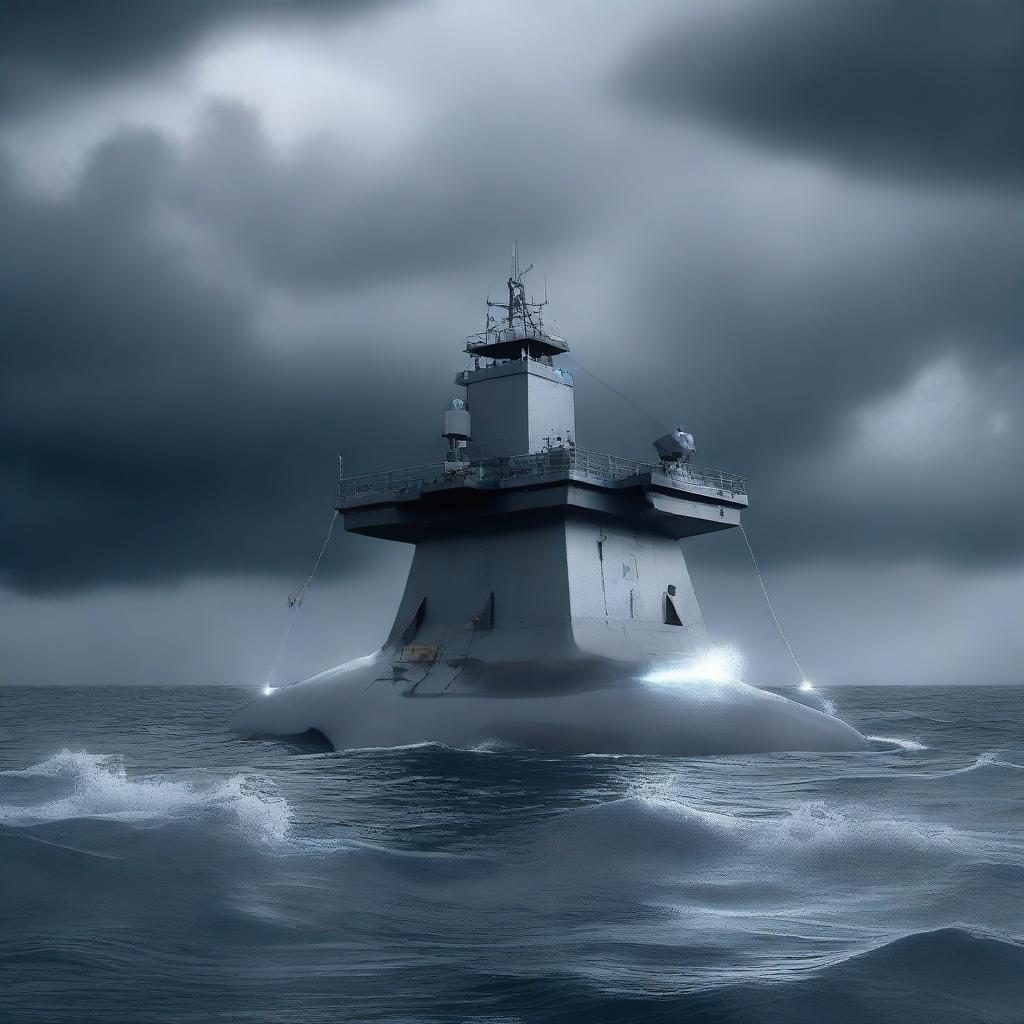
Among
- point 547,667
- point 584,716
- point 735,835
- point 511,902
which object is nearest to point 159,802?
point 511,902

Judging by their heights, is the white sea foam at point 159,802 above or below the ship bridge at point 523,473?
below

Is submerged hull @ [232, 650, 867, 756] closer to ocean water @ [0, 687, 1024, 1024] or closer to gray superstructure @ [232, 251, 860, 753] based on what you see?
gray superstructure @ [232, 251, 860, 753]

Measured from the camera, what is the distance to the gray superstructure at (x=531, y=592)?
33.3 m

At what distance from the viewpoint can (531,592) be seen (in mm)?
37375

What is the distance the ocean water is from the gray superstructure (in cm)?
966

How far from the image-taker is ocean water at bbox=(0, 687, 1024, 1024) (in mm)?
8695

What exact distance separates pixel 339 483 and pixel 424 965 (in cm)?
3452

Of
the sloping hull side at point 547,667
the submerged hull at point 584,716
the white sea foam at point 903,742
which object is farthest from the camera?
the white sea foam at point 903,742

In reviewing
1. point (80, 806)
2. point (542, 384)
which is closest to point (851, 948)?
point (80, 806)

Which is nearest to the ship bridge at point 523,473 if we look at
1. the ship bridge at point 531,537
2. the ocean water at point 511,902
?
the ship bridge at point 531,537

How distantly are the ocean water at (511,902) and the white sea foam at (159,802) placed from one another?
0.11 metres

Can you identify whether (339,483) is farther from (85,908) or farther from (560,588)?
(85,908)

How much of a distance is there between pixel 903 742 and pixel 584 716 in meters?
15.1

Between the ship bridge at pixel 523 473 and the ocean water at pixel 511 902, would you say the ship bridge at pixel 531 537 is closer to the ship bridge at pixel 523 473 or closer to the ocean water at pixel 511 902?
the ship bridge at pixel 523 473
